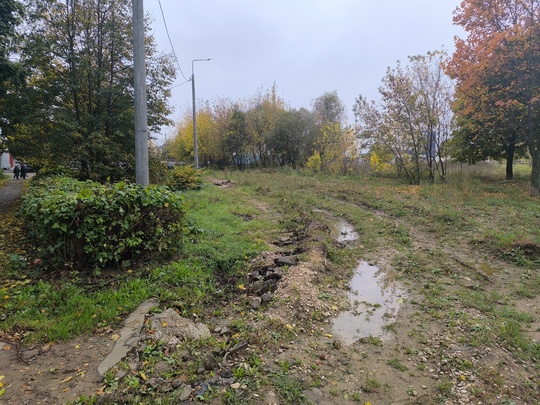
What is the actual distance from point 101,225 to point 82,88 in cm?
978

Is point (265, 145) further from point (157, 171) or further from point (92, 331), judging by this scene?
point (92, 331)

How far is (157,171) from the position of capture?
13.3m

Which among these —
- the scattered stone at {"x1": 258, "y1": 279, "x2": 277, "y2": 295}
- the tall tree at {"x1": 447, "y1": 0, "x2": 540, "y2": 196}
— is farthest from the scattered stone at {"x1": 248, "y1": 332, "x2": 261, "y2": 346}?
the tall tree at {"x1": 447, "y1": 0, "x2": 540, "y2": 196}

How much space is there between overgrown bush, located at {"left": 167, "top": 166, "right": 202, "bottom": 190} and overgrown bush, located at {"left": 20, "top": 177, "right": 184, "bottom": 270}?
365 inches

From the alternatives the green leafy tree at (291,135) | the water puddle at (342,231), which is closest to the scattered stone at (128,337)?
the water puddle at (342,231)

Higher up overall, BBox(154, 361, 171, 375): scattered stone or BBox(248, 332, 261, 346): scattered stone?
BBox(154, 361, 171, 375): scattered stone

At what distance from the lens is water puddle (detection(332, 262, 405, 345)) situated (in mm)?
4223

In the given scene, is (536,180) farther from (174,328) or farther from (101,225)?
(101,225)

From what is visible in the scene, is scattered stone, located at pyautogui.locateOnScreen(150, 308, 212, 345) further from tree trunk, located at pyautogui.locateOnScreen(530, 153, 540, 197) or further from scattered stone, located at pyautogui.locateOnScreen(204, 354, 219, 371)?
tree trunk, located at pyautogui.locateOnScreen(530, 153, 540, 197)

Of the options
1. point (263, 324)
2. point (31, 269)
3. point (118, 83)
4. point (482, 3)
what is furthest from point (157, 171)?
point (482, 3)

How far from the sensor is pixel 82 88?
12.2 metres

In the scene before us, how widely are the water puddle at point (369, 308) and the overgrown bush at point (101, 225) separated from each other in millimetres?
3154

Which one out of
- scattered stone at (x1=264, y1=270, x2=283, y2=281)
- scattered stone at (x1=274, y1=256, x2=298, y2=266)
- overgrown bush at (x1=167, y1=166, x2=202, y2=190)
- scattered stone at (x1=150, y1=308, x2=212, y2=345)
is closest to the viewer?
scattered stone at (x1=150, y1=308, x2=212, y2=345)

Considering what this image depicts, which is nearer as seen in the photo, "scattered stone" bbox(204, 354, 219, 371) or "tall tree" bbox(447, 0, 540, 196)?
"scattered stone" bbox(204, 354, 219, 371)
